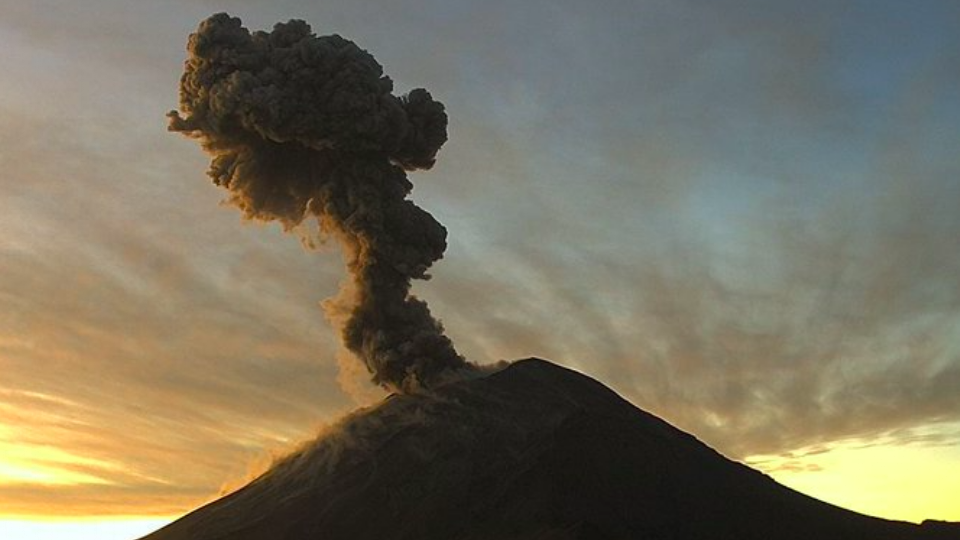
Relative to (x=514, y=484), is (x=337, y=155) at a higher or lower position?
higher

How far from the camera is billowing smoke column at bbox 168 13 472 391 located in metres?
80.1

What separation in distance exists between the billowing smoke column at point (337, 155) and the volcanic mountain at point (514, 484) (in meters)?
4.71

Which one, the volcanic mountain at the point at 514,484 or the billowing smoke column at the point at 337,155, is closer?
the volcanic mountain at the point at 514,484

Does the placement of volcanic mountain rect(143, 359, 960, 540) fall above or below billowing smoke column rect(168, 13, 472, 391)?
below

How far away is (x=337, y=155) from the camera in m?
83.0

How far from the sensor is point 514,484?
7050 centimetres

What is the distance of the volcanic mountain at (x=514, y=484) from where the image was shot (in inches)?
2650

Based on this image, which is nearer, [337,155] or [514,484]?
[514,484]

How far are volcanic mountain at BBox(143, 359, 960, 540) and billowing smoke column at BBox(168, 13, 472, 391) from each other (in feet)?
15.5

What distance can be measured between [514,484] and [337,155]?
2805 centimetres

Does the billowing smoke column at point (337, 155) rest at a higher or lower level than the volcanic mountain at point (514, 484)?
higher

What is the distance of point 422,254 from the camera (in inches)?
3209

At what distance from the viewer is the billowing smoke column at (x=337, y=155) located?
3152 inches

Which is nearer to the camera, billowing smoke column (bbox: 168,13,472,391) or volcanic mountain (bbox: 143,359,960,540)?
volcanic mountain (bbox: 143,359,960,540)
